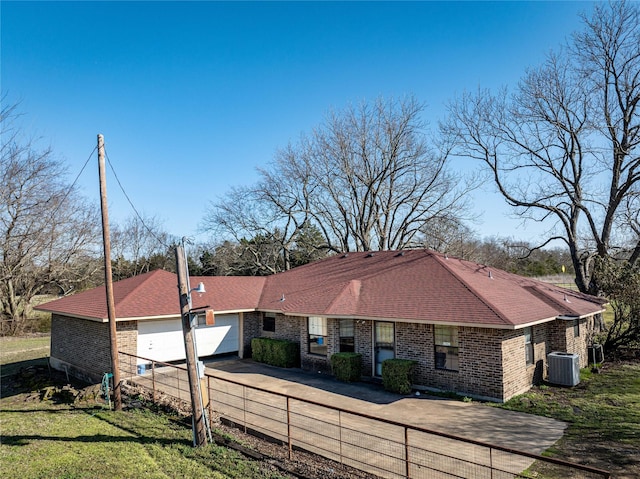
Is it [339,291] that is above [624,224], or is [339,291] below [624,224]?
below

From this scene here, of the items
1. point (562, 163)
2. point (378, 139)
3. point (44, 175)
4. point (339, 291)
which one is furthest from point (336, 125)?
point (44, 175)

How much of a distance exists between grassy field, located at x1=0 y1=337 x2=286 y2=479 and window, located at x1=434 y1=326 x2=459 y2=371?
7235mm

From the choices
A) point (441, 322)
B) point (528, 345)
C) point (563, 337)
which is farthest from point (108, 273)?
point (563, 337)

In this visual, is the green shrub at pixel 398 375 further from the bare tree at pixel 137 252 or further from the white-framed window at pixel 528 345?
the bare tree at pixel 137 252

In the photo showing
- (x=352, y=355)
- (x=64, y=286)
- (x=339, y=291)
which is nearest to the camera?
(x=352, y=355)

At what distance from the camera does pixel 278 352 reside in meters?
17.3

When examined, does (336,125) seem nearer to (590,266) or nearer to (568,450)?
(590,266)

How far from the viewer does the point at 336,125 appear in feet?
109

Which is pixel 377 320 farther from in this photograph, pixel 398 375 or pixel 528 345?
pixel 528 345

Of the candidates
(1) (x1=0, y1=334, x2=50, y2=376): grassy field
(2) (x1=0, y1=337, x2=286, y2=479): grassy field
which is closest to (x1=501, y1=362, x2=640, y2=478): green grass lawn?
(2) (x1=0, y1=337, x2=286, y2=479): grassy field

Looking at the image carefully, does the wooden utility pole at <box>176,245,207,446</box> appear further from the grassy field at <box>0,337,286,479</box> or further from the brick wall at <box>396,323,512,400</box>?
the brick wall at <box>396,323,512,400</box>

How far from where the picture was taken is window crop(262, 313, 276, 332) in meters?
19.5

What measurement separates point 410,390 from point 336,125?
24.5 metres

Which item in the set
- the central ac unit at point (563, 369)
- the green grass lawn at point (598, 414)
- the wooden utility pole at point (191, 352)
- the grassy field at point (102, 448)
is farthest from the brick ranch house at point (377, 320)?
the wooden utility pole at point (191, 352)
